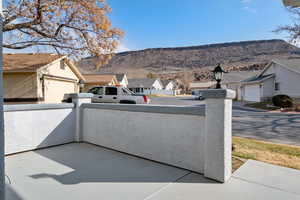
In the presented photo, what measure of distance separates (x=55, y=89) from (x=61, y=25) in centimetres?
593

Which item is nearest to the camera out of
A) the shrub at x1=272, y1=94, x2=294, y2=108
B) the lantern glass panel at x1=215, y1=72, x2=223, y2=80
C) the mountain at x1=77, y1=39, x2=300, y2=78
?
the lantern glass panel at x1=215, y1=72, x2=223, y2=80

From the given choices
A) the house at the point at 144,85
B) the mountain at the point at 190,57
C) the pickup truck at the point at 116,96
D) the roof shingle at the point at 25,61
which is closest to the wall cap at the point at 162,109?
the pickup truck at the point at 116,96

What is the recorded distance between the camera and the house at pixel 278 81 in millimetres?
20016

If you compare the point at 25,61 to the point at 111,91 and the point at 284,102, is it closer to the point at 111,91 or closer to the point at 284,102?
the point at 111,91

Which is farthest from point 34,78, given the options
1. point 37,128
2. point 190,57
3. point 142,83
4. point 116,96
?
point 190,57

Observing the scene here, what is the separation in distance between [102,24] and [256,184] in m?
12.0

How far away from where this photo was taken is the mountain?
89.7m

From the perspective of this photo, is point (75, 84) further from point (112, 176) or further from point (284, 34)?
point (284, 34)

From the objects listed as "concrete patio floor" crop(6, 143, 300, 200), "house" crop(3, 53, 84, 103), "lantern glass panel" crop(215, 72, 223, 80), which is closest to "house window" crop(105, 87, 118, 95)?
"house" crop(3, 53, 84, 103)

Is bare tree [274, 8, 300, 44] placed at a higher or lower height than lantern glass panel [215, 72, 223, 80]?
higher

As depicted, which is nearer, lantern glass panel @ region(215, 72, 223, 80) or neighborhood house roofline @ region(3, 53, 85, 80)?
lantern glass panel @ region(215, 72, 223, 80)

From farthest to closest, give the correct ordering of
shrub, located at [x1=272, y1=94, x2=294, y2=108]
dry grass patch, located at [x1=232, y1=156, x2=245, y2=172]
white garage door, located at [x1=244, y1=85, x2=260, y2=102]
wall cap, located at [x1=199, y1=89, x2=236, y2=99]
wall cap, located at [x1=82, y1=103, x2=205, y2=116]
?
white garage door, located at [x1=244, y1=85, x2=260, y2=102] → shrub, located at [x1=272, y1=94, x2=294, y2=108] → dry grass patch, located at [x1=232, y1=156, x2=245, y2=172] → wall cap, located at [x1=82, y1=103, x2=205, y2=116] → wall cap, located at [x1=199, y1=89, x2=236, y2=99]

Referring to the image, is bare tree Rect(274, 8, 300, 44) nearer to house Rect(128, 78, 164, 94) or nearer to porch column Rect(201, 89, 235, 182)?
porch column Rect(201, 89, 235, 182)

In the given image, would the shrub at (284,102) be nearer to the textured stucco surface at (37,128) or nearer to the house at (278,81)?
the house at (278,81)
